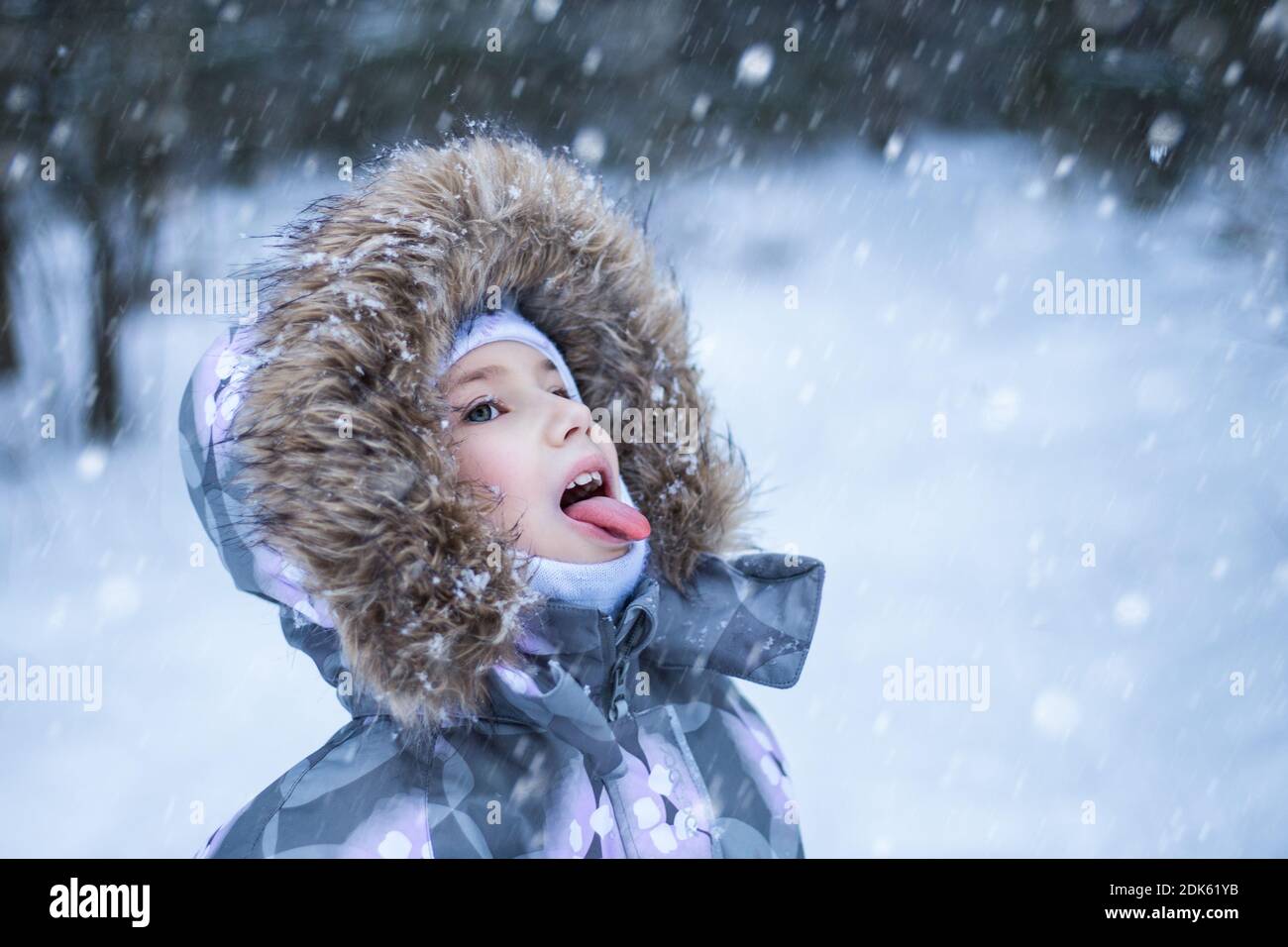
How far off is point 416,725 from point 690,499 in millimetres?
439

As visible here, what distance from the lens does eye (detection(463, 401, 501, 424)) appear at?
92cm

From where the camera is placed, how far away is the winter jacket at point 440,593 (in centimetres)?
83

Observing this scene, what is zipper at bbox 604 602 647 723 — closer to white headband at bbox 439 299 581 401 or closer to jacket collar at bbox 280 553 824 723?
jacket collar at bbox 280 553 824 723

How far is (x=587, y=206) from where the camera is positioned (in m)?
1.12

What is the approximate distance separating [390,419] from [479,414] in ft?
0.35

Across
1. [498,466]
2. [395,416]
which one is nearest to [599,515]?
[498,466]

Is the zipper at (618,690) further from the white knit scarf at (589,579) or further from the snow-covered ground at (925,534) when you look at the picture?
the snow-covered ground at (925,534)

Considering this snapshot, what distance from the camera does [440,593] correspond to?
834mm

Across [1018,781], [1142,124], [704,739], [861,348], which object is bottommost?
[1018,781]

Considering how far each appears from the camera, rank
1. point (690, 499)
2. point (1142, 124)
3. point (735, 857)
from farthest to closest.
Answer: point (1142, 124)
point (690, 499)
point (735, 857)

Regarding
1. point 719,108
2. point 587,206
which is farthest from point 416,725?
point 719,108

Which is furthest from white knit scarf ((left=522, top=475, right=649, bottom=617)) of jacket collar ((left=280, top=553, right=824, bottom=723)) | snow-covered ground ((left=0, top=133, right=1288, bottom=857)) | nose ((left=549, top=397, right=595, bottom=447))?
snow-covered ground ((left=0, top=133, right=1288, bottom=857))

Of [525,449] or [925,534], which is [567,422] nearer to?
[525,449]

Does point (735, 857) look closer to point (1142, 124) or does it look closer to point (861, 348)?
point (861, 348)
